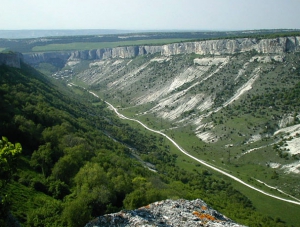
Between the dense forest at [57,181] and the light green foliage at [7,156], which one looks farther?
the dense forest at [57,181]

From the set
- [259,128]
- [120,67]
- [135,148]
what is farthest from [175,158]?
[120,67]

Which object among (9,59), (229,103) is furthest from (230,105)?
(9,59)

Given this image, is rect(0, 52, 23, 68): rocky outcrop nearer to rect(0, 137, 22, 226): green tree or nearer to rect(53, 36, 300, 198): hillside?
rect(53, 36, 300, 198): hillside

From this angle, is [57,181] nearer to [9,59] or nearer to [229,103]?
[9,59]

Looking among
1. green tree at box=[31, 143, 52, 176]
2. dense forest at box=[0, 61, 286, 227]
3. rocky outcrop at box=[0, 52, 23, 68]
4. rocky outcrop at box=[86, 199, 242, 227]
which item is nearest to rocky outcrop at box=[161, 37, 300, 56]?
dense forest at box=[0, 61, 286, 227]

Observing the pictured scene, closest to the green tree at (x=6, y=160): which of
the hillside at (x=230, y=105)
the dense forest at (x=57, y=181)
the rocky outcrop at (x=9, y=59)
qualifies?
the dense forest at (x=57, y=181)

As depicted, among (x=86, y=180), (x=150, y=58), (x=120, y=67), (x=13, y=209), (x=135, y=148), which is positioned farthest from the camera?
(x=120, y=67)

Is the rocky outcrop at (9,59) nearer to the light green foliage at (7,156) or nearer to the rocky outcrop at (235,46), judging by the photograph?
the light green foliage at (7,156)

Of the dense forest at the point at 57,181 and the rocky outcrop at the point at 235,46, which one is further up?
the rocky outcrop at the point at 235,46

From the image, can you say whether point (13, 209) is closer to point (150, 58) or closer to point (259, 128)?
point (259, 128)
